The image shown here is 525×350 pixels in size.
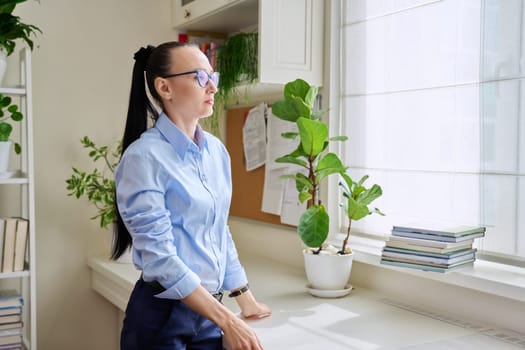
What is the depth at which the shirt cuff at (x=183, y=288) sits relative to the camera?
1.26 meters

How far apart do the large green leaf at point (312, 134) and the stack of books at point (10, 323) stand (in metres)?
1.27

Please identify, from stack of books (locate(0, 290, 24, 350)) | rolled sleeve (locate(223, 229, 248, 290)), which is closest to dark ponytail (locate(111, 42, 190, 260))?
rolled sleeve (locate(223, 229, 248, 290))

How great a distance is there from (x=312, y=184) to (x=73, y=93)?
1.29 metres

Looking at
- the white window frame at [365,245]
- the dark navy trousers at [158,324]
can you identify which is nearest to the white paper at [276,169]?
the white window frame at [365,245]

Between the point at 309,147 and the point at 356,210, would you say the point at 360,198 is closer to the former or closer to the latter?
the point at 356,210

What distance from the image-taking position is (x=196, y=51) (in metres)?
1.45

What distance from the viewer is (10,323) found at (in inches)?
84.6

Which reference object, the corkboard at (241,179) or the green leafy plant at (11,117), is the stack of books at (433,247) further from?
the green leafy plant at (11,117)

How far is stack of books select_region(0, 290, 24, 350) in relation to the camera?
213 centimetres

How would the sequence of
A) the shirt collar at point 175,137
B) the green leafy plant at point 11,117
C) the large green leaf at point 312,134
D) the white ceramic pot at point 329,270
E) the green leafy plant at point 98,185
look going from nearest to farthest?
1. the shirt collar at point 175,137
2. the large green leaf at point 312,134
3. the white ceramic pot at point 329,270
4. the green leafy plant at point 11,117
5. the green leafy plant at point 98,185

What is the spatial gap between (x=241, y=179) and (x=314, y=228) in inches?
40.3

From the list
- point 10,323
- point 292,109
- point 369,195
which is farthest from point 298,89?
point 10,323

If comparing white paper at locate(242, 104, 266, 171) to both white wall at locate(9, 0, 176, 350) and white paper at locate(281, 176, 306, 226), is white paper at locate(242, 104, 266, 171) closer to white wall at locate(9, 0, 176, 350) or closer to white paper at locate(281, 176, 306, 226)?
white paper at locate(281, 176, 306, 226)

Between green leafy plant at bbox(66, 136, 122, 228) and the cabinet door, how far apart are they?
87 centimetres
